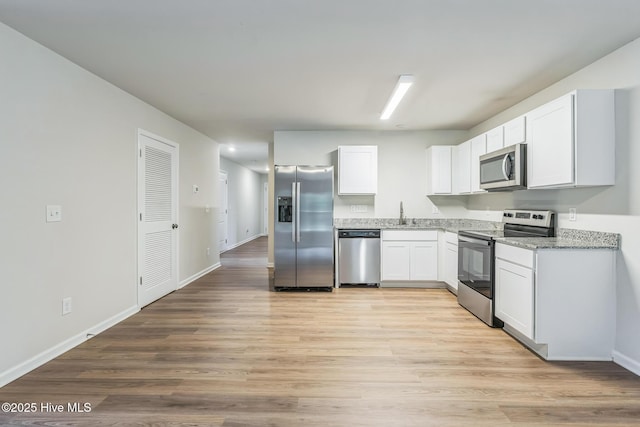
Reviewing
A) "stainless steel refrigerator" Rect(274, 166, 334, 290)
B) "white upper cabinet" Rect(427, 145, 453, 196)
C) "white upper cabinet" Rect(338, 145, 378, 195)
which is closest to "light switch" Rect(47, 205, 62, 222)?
"stainless steel refrigerator" Rect(274, 166, 334, 290)

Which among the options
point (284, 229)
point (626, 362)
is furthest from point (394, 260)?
point (626, 362)

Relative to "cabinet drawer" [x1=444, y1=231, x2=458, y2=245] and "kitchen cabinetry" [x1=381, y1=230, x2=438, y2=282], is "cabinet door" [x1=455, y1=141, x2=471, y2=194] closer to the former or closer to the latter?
"cabinet drawer" [x1=444, y1=231, x2=458, y2=245]

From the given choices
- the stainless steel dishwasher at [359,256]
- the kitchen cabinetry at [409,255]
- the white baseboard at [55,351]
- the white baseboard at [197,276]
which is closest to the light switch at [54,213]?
the white baseboard at [55,351]

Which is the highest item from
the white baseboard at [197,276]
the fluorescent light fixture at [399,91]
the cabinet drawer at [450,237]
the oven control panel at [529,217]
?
the fluorescent light fixture at [399,91]

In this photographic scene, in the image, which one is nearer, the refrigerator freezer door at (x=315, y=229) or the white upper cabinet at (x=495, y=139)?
the white upper cabinet at (x=495, y=139)

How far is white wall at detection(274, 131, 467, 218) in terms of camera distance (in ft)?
17.3

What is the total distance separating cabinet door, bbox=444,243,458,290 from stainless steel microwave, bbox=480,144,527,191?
950 mm

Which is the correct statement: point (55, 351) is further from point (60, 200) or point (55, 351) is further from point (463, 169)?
point (463, 169)

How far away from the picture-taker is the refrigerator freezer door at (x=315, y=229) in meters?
4.68

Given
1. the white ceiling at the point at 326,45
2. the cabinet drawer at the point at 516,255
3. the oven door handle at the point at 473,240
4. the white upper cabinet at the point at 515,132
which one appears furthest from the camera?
the oven door handle at the point at 473,240

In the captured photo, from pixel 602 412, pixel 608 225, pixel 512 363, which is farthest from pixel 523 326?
pixel 608 225

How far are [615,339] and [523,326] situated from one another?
0.63 metres

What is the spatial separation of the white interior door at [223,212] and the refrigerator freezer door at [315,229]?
14.6 feet

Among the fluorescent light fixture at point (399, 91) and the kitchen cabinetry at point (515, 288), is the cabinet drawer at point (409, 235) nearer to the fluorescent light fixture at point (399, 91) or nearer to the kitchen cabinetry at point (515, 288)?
the kitchen cabinetry at point (515, 288)
